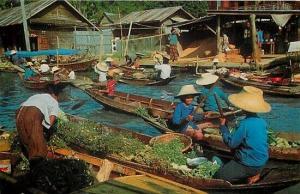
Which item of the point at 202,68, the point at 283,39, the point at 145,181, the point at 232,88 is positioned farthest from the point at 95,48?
the point at 145,181

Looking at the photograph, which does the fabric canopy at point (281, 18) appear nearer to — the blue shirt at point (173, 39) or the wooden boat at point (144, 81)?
the blue shirt at point (173, 39)

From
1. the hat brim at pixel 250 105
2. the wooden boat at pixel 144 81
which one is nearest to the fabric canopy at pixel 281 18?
the wooden boat at pixel 144 81

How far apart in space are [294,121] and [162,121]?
5890 mm

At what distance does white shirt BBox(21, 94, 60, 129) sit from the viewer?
5941 millimetres

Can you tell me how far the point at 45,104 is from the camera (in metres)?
6.00

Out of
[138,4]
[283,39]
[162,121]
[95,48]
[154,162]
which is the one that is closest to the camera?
[154,162]

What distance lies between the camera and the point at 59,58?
28.7 metres

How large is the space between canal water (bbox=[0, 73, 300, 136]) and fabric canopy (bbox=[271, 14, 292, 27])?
613 cm

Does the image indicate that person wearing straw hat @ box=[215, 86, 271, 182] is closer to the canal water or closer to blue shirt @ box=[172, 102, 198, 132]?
blue shirt @ box=[172, 102, 198, 132]

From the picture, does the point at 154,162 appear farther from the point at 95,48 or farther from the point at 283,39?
the point at 95,48

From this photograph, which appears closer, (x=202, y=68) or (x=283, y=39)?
(x=202, y=68)

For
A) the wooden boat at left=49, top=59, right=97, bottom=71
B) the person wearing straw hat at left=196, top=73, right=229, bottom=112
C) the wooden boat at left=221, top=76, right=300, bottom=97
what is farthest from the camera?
the wooden boat at left=49, top=59, right=97, bottom=71

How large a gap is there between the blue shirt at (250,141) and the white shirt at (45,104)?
274cm

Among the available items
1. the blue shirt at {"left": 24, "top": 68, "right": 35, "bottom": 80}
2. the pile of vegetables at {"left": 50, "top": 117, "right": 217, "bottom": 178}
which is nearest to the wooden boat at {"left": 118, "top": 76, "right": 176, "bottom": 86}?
the blue shirt at {"left": 24, "top": 68, "right": 35, "bottom": 80}
